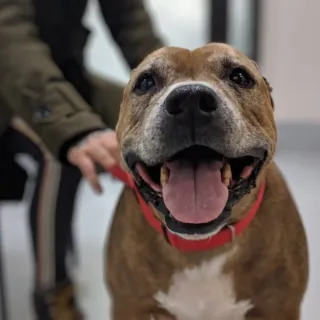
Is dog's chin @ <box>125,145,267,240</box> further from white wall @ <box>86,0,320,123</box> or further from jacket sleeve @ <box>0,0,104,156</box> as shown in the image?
white wall @ <box>86,0,320,123</box>

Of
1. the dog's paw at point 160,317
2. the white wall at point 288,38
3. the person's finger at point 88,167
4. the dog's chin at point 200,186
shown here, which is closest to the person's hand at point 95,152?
the person's finger at point 88,167

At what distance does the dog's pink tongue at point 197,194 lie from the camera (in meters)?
0.82

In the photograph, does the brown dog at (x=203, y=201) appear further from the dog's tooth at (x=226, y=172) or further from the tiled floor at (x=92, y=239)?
the tiled floor at (x=92, y=239)

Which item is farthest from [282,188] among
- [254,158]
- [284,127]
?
[284,127]

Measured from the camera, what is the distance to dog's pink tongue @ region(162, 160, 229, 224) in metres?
Answer: 0.82

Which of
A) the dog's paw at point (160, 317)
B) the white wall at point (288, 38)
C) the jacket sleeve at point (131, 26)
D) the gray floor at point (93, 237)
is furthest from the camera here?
the white wall at point (288, 38)

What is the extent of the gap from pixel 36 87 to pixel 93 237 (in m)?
0.91

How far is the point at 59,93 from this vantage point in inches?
39.0

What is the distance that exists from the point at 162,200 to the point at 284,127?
1.59m

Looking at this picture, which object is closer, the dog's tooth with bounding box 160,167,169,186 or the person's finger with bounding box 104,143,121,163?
the dog's tooth with bounding box 160,167,169,186

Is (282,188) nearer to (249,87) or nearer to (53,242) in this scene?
(249,87)

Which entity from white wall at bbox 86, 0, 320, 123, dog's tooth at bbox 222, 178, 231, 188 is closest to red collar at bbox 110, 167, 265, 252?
dog's tooth at bbox 222, 178, 231, 188

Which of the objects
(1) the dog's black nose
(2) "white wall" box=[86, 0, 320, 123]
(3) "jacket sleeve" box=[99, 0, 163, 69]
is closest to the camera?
(1) the dog's black nose

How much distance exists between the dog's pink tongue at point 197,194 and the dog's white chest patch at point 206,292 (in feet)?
0.51
